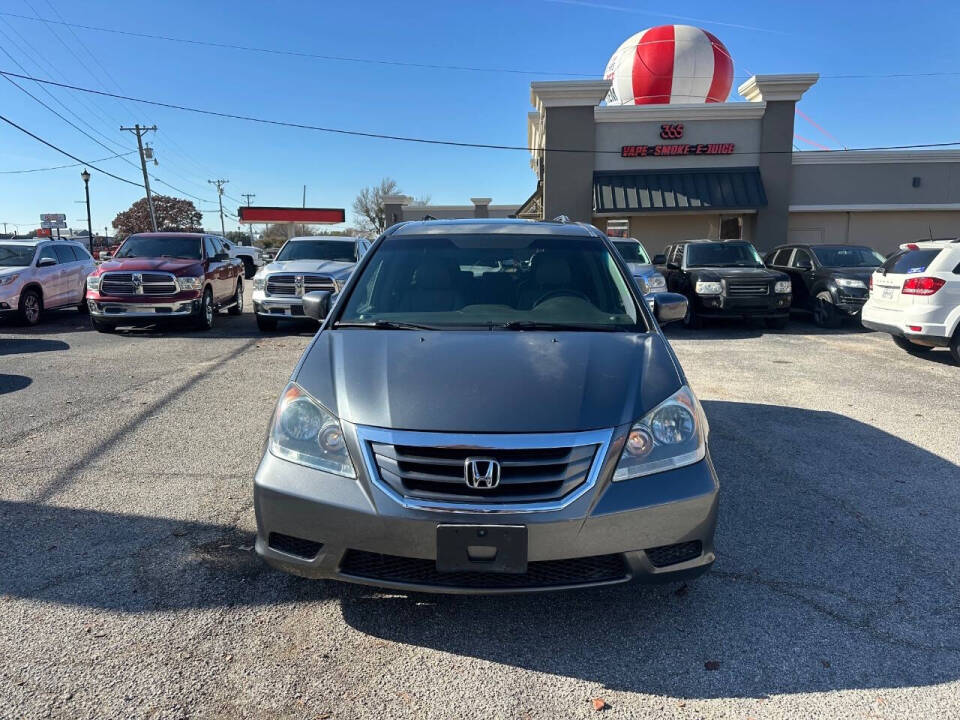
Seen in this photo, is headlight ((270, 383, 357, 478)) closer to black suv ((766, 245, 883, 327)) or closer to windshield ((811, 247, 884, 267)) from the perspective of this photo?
black suv ((766, 245, 883, 327))

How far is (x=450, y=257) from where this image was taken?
4211 millimetres

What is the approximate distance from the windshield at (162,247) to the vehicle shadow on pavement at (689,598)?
9.69 meters

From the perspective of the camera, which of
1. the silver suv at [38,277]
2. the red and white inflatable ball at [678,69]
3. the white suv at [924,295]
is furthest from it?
the red and white inflatable ball at [678,69]

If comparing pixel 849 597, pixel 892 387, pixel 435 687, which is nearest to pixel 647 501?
pixel 435 687

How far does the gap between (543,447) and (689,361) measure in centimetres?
735

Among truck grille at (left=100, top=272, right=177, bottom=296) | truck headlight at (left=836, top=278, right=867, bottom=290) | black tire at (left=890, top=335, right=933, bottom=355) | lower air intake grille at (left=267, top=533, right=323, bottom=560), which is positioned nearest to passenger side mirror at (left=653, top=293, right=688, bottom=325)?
lower air intake grille at (left=267, top=533, right=323, bottom=560)

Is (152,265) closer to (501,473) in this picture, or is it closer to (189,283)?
(189,283)

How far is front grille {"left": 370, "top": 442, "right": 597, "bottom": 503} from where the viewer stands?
8.27 ft

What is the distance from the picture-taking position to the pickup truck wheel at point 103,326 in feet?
39.1

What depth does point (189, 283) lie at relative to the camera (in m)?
12.0

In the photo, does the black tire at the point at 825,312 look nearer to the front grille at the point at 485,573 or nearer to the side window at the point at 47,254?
the front grille at the point at 485,573

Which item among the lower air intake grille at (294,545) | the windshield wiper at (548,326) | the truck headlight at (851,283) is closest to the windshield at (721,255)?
the truck headlight at (851,283)

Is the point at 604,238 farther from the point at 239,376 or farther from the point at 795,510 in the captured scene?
the point at 239,376

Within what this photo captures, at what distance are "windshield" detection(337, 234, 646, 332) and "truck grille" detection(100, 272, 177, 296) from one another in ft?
28.8
